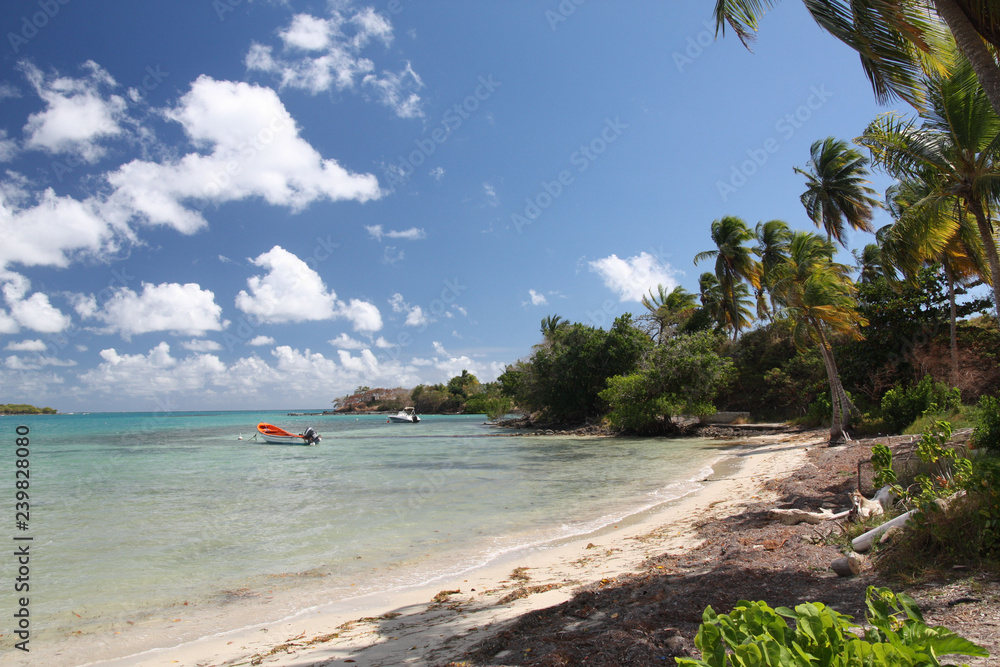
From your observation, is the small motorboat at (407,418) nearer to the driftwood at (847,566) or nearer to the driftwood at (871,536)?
the driftwood at (871,536)

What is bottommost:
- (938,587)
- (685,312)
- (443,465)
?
(443,465)

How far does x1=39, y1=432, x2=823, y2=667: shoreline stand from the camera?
409cm

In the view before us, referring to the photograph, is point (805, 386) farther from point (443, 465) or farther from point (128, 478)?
point (128, 478)

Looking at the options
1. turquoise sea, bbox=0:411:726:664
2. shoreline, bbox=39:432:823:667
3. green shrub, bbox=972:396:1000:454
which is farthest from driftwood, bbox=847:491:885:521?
turquoise sea, bbox=0:411:726:664

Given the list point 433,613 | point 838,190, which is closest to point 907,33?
point 433,613

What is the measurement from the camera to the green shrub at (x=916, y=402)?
14.2 meters

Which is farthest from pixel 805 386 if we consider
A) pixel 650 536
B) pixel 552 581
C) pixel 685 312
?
pixel 552 581

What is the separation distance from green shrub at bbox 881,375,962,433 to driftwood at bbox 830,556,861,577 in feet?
43.2

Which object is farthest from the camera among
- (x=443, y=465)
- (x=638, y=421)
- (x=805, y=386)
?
(x=638, y=421)

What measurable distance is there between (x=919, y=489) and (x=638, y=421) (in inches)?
956

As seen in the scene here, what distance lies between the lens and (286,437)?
32562 mm

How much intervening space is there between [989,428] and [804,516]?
2664mm

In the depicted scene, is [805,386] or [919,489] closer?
[919,489]

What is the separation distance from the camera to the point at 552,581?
18.2 feet
